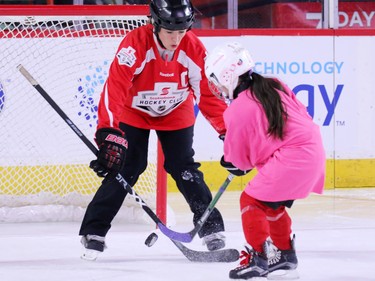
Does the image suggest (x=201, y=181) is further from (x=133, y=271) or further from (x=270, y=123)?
(x=270, y=123)

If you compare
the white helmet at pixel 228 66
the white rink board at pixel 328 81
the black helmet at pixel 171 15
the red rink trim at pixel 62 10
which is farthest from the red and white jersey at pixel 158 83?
the white rink board at pixel 328 81

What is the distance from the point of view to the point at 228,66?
9.36ft

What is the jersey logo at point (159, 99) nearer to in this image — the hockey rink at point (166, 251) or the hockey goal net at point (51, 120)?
the hockey rink at point (166, 251)

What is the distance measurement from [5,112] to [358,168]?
212 centimetres

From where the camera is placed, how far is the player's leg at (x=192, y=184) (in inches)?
138

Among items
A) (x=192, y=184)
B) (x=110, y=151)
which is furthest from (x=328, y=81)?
(x=110, y=151)

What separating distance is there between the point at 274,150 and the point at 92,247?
905 mm

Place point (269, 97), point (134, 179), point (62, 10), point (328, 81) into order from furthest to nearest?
point (328, 81), point (62, 10), point (134, 179), point (269, 97)

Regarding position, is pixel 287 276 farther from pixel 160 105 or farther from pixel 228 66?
pixel 160 105

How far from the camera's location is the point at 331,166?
546 cm

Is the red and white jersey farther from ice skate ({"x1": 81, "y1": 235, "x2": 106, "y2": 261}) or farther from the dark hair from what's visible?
the dark hair

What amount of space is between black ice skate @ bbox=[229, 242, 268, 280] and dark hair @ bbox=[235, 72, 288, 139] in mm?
377

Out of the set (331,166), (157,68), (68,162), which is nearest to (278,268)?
(157,68)

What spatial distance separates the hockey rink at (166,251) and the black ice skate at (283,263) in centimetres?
6
